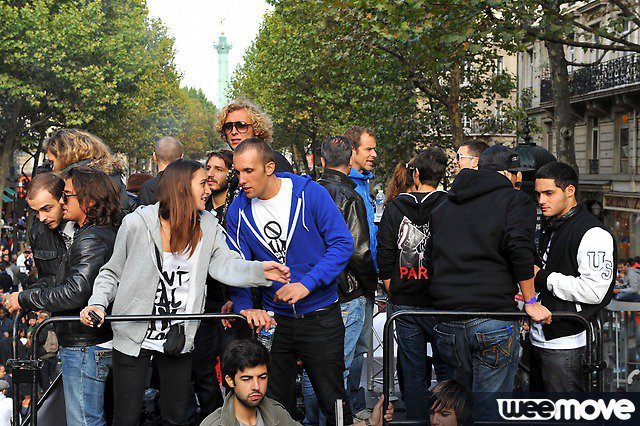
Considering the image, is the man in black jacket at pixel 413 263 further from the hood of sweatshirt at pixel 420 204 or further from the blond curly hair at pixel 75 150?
the blond curly hair at pixel 75 150

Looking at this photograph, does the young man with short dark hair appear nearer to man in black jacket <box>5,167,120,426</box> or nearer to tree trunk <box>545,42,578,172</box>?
man in black jacket <box>5,167,120,426</box>

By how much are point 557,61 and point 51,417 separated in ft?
48.2

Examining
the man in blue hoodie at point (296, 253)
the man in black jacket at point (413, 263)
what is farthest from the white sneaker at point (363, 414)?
the man in blue hoodie at point (296, 253)

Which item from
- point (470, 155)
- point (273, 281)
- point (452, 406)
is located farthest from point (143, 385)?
point (470, 155)

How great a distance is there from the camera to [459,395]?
4.98 metres

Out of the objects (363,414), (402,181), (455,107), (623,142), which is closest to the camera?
(363,414)

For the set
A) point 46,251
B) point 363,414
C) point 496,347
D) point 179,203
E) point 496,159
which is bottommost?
point 363,414

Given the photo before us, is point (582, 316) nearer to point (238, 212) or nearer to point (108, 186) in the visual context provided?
point (238, 212)

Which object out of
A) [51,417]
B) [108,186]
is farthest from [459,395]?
[51,417]

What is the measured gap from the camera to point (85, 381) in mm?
5492

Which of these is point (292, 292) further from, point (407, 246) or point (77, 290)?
point (407, 246)

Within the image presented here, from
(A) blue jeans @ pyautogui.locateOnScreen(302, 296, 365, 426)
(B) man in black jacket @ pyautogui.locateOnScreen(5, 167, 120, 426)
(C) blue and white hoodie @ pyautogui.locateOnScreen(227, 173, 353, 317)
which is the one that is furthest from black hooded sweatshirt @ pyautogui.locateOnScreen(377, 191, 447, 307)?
(B) man in black jacket @ pyautogui.locateOnScreen(5, 167, 120, 426)

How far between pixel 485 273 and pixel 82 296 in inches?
95.3

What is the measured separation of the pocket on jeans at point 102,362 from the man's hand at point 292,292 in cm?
114
